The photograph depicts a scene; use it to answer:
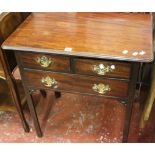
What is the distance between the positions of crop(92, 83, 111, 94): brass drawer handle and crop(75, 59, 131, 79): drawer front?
0.08 m

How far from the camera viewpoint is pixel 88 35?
1.02 metres

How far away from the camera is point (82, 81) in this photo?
1058 mm

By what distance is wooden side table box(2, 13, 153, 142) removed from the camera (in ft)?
3.04

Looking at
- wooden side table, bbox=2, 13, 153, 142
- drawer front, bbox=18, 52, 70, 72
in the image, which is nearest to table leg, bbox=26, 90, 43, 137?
wooden side table, bbox=2, 13, 153, 142

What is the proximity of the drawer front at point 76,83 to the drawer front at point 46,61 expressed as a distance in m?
0.04

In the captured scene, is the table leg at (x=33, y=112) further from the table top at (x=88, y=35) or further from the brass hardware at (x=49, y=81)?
the table top at (x=88, y=35)

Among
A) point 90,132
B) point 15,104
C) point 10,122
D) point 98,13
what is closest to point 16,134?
point 10,122

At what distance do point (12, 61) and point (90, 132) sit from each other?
0.71 m

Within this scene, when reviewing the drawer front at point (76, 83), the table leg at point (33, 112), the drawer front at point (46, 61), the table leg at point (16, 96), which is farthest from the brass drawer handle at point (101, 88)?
the table leg at point (16, 96)

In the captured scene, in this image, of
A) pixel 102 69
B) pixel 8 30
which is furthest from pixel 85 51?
pixel 8 30

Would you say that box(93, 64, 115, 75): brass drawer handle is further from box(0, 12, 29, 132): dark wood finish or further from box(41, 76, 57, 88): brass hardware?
box(0, 12, 29, 132): dark wood finish

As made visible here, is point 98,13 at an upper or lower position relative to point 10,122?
upper

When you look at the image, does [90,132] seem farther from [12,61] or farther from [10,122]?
[12,61]

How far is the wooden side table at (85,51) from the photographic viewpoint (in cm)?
93
